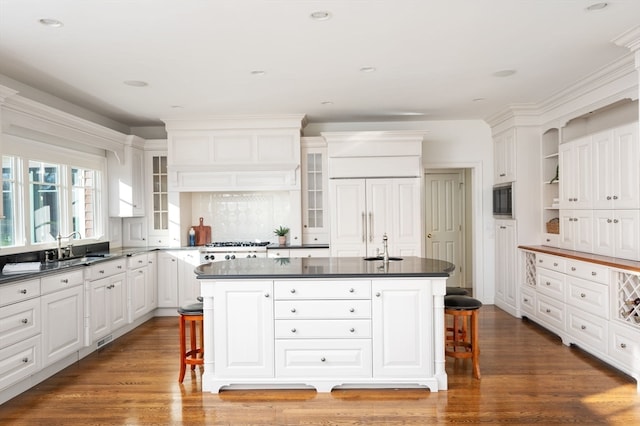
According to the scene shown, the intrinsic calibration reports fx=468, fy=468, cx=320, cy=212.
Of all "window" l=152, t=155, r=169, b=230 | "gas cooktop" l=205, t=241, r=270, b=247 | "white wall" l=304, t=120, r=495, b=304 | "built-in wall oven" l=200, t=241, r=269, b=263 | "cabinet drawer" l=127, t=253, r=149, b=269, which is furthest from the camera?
"white wall" l=304, t=120, r=495, b=304

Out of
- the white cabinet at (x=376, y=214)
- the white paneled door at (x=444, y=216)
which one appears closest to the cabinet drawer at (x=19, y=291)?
the white cabinet at (x=376, y=214)

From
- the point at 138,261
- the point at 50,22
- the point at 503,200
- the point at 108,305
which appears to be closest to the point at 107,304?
the point at 108,305

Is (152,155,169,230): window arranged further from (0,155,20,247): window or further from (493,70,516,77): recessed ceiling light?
(493,70,516,77): recessed ceiling light

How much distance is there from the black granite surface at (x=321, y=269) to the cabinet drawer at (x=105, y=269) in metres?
1.41

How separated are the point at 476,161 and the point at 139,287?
15.5 ft

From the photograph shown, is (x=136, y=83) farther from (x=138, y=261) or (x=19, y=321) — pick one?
(x=19, y=321)

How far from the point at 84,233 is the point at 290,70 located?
3282 mm

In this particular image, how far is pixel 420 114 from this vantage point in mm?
6152

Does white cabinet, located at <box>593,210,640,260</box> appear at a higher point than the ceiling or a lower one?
lower

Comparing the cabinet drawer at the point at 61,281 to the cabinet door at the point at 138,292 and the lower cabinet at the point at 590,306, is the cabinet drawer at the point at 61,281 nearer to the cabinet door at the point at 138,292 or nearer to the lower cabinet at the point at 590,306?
the cabinet door at the point at 138,292

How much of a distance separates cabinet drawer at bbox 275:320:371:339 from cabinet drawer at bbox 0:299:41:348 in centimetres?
187

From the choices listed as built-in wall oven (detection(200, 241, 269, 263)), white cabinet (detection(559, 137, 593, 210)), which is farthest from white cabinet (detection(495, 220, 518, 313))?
built-in wall oven (detection(200, 241, 269, 263))

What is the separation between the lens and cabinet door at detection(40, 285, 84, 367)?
373 centimetres

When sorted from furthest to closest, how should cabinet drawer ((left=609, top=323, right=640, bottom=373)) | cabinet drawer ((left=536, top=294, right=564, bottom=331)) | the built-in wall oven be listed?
the built-in wall oven → cabinet drawer ((left=536, top=294, right=564, bottom=331)) → cabinet drawer ((left=609, top=323, right=640, bottom=373))
